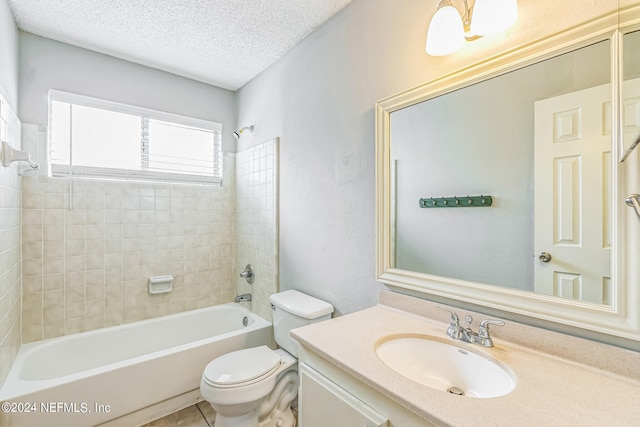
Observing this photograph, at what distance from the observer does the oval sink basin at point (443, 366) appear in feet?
3.13

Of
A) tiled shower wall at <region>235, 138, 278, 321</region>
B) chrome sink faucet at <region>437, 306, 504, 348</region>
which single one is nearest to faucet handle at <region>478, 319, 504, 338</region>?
chrome sink faucet at <region>437, 306, 504, 348</region>

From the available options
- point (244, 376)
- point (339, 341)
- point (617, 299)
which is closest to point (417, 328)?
point (339, 341)

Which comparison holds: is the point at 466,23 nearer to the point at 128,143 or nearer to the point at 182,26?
the point at 182,26

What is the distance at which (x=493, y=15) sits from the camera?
1023 mm

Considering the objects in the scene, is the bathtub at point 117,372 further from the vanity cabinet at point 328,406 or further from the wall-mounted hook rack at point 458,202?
the wall-mounted hook rack at point 458,202

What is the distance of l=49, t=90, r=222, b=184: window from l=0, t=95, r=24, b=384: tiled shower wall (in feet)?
0.95

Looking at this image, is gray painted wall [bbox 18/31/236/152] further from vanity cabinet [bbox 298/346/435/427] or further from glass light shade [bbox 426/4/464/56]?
vanity cabinet [bbox 298/346/435/427]

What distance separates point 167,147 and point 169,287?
4.06 ft

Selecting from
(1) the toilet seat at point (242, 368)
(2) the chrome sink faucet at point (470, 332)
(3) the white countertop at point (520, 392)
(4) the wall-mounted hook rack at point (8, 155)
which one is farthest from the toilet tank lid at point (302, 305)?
(4) the wall-mounted hook rack at point (8, 155)

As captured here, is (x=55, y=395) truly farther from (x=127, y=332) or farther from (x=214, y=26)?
(x=214, y=26)

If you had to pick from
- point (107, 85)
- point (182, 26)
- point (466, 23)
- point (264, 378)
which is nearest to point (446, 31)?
point (466, 23)

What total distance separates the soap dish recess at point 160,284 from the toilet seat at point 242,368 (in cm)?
106

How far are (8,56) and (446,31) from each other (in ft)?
7.83

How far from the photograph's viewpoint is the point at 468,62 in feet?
3.87
